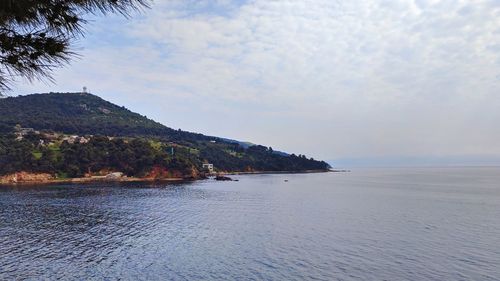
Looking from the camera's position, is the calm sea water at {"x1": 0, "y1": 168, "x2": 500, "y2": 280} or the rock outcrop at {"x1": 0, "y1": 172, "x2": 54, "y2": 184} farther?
the rock outcrop at {"x1": 0, "y1": 172, "x2": 54, "y2": 184}

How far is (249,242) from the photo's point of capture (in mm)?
46688

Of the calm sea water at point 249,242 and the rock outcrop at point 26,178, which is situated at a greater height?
the rock outcrop at point 26,178

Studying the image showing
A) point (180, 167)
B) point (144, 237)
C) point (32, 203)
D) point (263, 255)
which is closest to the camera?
point (263, 255)

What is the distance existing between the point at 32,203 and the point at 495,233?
9037 cm

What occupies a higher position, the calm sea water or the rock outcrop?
the rock outcrop

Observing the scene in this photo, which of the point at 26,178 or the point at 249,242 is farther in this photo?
the point at 26,178

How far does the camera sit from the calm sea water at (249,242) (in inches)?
1350

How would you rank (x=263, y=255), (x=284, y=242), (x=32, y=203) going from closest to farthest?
(x=263, y=255) → (x=284, y=242) → (x=32, y=203)

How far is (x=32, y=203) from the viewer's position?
82562 mm

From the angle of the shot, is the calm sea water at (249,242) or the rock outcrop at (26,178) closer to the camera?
the calm sea water at (249,242)

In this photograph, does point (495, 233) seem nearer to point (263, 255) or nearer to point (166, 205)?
point (263, 255)

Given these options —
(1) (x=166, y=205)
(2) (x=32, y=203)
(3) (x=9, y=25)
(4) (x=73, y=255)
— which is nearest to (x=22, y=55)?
(3) (x=9, y=25)

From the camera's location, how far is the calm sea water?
112 ft

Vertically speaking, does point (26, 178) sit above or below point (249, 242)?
above
